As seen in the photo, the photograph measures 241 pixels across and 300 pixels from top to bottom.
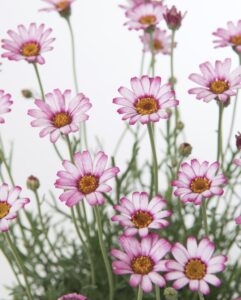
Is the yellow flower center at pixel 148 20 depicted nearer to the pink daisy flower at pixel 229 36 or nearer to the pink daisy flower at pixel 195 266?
the pink daisy flower at pixel 229 36

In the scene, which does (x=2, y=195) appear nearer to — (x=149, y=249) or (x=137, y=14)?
(x=149, y=249)

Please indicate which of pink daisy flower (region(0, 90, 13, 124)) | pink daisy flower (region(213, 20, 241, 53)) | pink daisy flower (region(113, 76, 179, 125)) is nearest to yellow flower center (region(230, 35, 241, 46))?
pink daisy flower (region(213, 20, 241, 53))

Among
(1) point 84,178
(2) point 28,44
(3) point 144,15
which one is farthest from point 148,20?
(1) point 84,178

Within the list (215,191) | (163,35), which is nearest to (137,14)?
(163,35)

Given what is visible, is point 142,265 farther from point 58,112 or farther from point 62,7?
point 62,7

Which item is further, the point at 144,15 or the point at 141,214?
the point at 144,15

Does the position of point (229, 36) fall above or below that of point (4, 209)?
above

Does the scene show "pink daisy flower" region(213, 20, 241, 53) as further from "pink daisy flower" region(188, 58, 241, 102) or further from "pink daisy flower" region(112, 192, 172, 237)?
"pink daisy flower" region(112, 192, 172, 237)
